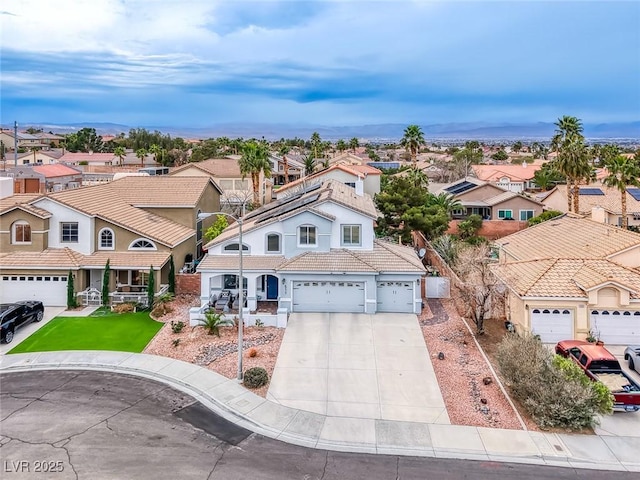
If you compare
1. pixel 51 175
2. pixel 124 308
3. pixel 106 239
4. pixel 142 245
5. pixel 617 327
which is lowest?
pixel 617 327

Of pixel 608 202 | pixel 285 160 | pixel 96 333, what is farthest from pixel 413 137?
pixel 96 333

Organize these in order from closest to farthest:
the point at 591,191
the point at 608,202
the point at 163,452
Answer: the point at 163,452 < the point at 608,202 < the point at 591,191

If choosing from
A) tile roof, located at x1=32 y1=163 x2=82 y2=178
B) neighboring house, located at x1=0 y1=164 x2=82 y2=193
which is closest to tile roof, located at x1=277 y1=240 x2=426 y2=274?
neighboring house, located at x1=0 y1=164 x2=82 y2=193

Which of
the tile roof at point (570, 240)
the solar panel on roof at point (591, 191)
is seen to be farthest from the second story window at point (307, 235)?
the solar panel on roof at point (591, 191)

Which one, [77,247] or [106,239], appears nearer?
[77,247]

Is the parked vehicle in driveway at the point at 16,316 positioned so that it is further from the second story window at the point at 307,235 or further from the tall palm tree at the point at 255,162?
the tall palm tree at the point at 255,162

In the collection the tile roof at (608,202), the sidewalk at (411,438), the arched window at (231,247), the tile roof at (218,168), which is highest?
the tile roof at (218,168)

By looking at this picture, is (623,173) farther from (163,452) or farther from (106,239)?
(163,452)
